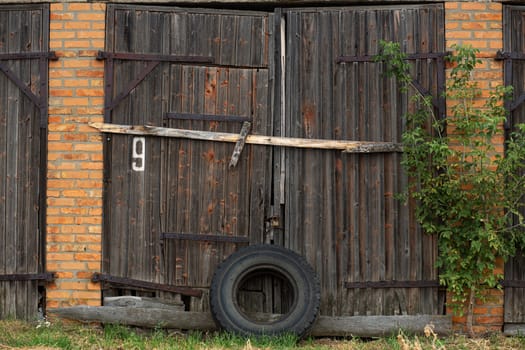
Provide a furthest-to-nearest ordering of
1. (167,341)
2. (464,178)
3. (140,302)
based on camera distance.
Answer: (140,302) → (464,178) → (167,341)

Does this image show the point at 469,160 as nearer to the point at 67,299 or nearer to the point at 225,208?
the point at 225,208

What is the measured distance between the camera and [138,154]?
6.75 meters

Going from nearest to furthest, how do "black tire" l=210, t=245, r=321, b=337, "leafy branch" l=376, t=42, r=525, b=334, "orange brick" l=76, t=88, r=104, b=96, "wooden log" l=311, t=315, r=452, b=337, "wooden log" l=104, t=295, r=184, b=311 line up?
"black tire" l=210, t=245, r=321, b=337, "leafy branch" l=376, t=42, r=525, b=334, "wooden log" l=311, t=315, r=452, b=337, "wooden log" l=104, t=295, r=184, b=311, "orange brick" l=76, t=88, r=104, b=96

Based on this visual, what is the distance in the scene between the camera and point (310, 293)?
20.4 ft

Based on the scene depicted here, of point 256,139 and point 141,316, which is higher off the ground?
point 256,139

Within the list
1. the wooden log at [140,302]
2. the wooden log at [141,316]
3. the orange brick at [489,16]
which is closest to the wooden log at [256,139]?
the orange brick at [489,16]

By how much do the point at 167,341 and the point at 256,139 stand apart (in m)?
2.12

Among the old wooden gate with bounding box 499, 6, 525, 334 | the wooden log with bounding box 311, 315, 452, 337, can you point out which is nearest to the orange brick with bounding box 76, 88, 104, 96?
the wooden log with bounding box 311, 315, 452, 337

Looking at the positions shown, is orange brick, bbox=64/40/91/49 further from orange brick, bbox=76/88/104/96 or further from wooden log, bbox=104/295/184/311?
wooden log, bbox=104/295/184/311

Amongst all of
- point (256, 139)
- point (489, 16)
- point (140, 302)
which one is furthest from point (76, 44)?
point (489, 16)

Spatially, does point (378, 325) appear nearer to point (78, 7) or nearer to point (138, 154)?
point (138, 154)

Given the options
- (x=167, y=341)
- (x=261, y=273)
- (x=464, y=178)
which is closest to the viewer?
(x=167, y=341)

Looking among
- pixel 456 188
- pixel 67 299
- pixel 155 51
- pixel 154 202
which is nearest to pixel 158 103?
pixel 155 51

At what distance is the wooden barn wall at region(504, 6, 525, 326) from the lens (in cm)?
661
